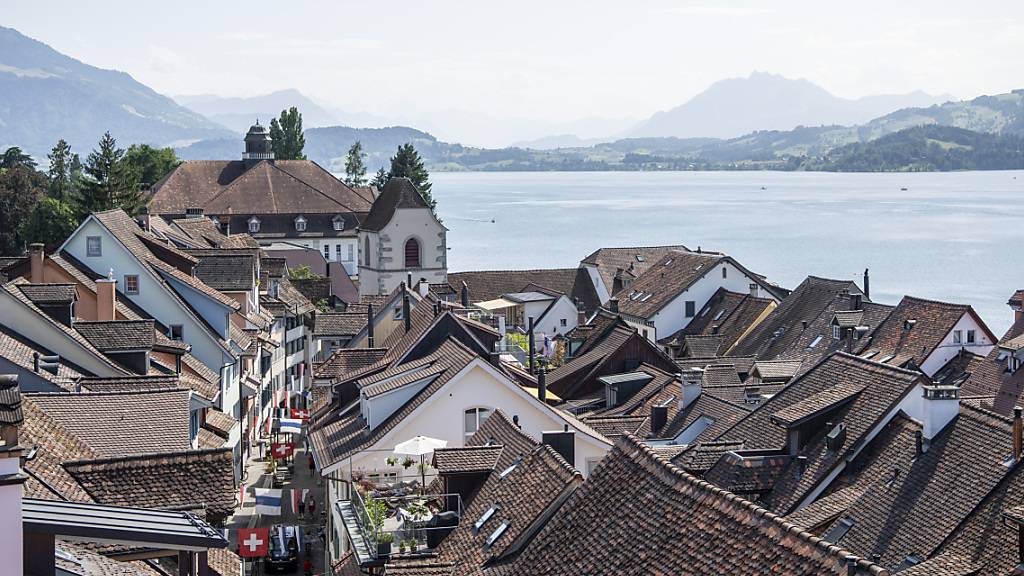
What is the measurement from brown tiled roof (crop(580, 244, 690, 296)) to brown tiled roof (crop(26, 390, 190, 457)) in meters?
70.0

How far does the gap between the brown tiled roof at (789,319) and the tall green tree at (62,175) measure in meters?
58.0

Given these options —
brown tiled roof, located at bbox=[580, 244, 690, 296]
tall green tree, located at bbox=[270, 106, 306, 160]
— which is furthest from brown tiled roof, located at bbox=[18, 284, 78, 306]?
tall green tree, located at bbox=[270, 106, 306, 160]

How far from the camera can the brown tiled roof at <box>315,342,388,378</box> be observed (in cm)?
4272

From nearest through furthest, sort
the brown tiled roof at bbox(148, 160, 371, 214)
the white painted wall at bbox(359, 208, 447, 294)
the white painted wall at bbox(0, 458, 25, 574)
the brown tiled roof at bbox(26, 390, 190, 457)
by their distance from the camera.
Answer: the white painted wall at bbox(0, 458, 25, 574) → the brown tiled roof at bbox(26, 390, 190, 457) → the white painted wall at bbox(359, 208, 447, 294) → the brown tiled roof at bbox(148, 160, 371, 214)

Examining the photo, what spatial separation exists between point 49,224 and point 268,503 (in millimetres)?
53184

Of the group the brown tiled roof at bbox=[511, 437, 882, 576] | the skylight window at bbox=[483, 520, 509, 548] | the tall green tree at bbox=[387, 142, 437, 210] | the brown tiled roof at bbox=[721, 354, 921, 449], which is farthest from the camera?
the tall green tree at bbox=[387, 142, 437, 210]

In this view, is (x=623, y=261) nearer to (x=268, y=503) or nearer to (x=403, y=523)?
(x=268, y=503)

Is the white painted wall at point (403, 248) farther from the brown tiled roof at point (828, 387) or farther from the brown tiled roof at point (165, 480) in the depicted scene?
the brown tiled roof at point (165, 480)

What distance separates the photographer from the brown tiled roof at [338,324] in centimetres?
6812

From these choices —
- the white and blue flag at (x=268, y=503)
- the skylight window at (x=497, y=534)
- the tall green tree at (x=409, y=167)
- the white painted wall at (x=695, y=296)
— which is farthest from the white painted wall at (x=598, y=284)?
the skylight window at (x=497, y=534)

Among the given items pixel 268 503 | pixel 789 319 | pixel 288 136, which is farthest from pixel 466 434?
A: pixel 288 136

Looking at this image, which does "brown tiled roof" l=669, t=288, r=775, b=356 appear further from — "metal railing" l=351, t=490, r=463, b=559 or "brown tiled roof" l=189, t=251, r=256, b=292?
"metal railing" l=351, t=490, r=463, b=559

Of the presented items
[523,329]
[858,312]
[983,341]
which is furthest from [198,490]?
[523,329]

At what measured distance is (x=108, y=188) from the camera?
93.4 meters
